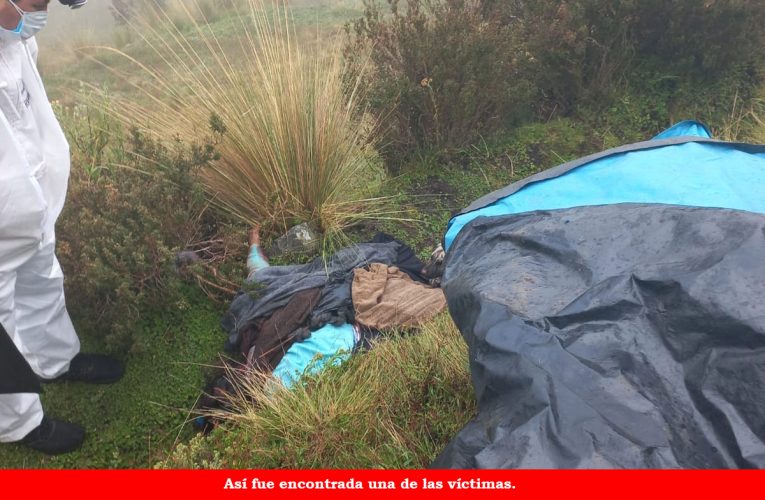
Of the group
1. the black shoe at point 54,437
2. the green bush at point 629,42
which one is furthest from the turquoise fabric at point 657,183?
the green bush at point 629,42

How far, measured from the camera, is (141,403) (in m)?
2.62

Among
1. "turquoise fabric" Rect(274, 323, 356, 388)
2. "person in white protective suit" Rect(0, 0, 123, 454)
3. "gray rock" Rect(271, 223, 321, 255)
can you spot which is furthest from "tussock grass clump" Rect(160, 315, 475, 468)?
"gray rock" Rect(271, 223, 321, 255)

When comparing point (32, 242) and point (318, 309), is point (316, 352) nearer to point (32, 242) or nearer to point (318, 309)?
point (318, 309)

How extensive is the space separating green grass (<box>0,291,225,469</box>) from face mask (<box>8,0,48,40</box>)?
131 cm

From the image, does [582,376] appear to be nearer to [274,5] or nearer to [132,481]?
[132,481]

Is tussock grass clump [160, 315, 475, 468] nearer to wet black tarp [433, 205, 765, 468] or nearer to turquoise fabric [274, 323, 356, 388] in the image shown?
turquoise fabric [274, 323, 356, 388]

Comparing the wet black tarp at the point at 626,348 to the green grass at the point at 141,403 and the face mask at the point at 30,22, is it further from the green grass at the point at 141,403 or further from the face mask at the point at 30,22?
the face mask at the point at 30,22

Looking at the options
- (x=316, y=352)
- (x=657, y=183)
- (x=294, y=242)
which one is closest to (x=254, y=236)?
(x=294, y=242)

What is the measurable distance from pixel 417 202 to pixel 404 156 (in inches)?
16.2

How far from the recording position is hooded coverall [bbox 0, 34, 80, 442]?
190 centimetres

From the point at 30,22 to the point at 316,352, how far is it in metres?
1.74

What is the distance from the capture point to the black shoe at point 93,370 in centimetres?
259

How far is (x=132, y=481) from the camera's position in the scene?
1.79m

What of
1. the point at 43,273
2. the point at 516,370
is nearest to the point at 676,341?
the point at 516,370
